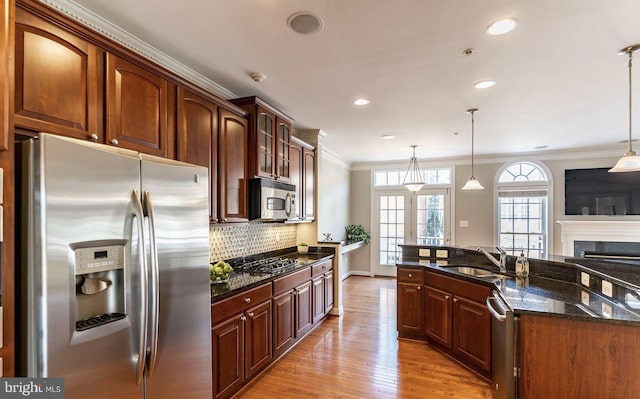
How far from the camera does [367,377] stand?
9.65ft

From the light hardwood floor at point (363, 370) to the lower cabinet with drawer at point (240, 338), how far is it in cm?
23

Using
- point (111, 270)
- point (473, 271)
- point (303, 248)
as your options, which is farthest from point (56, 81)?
point (473, 271)

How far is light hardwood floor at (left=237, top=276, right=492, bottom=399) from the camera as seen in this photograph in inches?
106

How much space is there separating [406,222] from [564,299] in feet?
16.8

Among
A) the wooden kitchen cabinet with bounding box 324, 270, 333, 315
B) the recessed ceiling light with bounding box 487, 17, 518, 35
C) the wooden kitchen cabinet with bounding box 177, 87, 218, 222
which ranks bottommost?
the wooden kitchen cabinet with bounding box 324, 270, 333, 315

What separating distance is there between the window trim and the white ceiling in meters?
2.23

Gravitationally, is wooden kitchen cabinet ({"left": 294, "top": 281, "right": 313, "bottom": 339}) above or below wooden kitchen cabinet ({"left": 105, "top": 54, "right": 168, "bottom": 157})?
below

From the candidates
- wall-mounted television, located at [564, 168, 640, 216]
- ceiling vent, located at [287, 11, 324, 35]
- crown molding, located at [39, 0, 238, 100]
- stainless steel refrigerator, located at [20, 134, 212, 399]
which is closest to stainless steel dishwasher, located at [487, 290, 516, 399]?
stainless steel refrigerator, located at [20, 134, 212, 399]

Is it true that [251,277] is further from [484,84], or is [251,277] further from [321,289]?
[484,84]

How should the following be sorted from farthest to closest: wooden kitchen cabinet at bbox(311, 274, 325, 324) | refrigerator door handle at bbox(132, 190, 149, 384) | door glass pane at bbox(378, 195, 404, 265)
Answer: door glass pane at bbox(378, 195, 404, 265), wooden kitchen cabinet at bbox(311, 274, 325, 324), refrigerator door handle at bbox(132, 190, 149, 384)

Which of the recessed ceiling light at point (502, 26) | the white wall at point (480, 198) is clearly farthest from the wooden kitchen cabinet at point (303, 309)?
the white wall at point (480, 198)

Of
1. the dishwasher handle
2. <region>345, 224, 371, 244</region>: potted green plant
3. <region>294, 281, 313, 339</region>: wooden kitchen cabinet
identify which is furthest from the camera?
<region>345, 224, 371, 244</region>: potted green plant

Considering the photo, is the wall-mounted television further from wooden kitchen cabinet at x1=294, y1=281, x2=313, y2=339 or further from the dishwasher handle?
wooden kitchen cabinet at x1=294, y1=281, x2=313, y2=339

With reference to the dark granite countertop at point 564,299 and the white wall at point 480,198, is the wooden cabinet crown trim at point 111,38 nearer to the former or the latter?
the dark granite countertop at point 564,299
